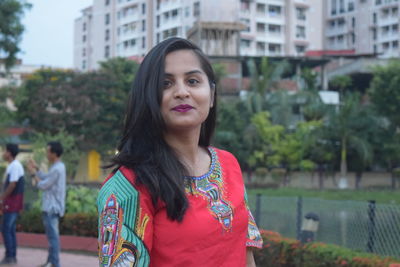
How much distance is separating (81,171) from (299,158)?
14.8m

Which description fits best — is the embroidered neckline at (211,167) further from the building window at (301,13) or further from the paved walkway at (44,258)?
the building window at (301,13)

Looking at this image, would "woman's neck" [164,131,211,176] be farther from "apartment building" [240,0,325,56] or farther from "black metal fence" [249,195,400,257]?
"apartment building" [240,0,325,56]

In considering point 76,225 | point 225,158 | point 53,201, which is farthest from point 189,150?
point 76,225

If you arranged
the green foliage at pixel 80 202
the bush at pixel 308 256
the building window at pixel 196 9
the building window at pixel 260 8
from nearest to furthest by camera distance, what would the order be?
1. the bush at pixel 308 256
2. the green foliage at pixel 80 202
3. the building window at pixel 196 9
4. the building window at pixel 260 8

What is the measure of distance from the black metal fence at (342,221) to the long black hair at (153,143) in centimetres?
522

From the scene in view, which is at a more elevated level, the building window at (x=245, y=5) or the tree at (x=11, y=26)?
the building window at (x=245, y=5)

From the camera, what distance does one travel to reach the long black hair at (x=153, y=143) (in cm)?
→ 169

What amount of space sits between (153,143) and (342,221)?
6193 mm

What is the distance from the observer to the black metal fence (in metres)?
6.73

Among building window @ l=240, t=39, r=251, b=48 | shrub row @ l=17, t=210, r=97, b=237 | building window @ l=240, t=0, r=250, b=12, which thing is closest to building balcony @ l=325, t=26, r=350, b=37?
building window @ l=240, t=39, r=251, b=48

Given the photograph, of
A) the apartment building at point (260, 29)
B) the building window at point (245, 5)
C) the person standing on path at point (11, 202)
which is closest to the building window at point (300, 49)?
the apartment building at point (260, 29)

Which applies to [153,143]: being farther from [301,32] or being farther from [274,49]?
[301,32]

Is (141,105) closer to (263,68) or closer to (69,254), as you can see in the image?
(69,254)

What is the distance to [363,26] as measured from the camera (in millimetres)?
71500
